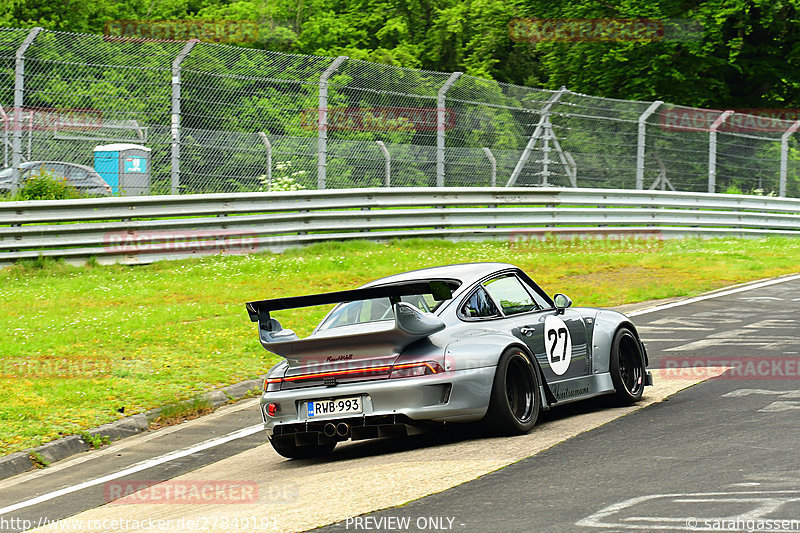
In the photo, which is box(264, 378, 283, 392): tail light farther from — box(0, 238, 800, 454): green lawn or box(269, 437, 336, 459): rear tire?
box(0, 238, 800, 454): green lawn

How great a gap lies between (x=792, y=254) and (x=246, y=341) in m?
14.7

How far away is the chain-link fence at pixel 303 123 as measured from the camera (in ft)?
53.3

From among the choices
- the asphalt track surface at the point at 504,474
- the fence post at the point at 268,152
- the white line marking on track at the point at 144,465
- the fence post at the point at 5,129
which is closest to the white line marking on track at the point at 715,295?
the asphalt track surface at the point at 504,474

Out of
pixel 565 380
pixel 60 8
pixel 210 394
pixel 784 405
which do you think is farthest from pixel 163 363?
pixel 60 8

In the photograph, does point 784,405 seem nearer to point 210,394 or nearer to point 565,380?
point 565,380

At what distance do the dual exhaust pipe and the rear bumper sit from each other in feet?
0.13

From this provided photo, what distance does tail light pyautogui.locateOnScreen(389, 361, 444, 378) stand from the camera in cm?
748

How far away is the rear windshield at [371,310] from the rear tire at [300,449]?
0.89 metres

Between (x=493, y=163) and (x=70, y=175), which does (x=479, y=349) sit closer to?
(x=70, y=175)

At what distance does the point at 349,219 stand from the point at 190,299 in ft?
18.3

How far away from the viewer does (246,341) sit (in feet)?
40.9

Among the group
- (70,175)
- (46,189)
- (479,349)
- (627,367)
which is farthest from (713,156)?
(479,349)

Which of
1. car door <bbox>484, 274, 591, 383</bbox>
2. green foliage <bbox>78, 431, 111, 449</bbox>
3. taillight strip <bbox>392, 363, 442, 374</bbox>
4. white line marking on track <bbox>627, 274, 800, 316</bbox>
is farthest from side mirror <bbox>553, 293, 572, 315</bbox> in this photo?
white line marking on track <bbox>627, 274, 800, 316</bbox>

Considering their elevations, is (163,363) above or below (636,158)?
below
